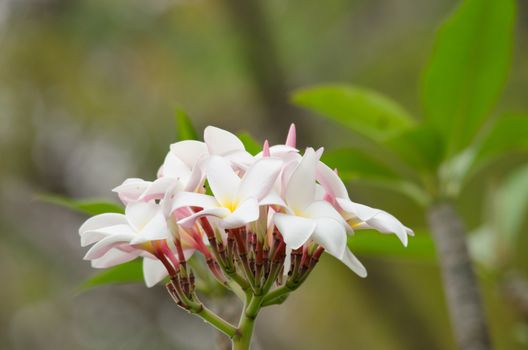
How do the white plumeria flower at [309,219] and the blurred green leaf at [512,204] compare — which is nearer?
the white plumeria flower at [309,219]

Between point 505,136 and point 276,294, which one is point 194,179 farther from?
point 505,136

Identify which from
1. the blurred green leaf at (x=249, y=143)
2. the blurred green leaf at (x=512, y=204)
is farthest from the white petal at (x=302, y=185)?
the blurred green leaf at (x=512, y=204)

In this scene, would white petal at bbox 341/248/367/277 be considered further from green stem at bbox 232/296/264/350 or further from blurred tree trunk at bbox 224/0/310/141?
blurred tree trunk at bbox 224/0/310/141

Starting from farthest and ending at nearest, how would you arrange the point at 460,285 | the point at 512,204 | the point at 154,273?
the point at 512,204
the point at 460,285
the point at 154,273

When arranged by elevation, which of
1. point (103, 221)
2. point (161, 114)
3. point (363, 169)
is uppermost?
point (103, 221)

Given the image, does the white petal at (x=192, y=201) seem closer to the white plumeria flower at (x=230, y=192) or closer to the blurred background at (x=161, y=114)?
the white plumeria flower at (x=230, y=192)

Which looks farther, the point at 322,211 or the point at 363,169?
the point at 363,169

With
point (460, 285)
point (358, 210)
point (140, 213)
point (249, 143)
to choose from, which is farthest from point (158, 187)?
point (460, 285)

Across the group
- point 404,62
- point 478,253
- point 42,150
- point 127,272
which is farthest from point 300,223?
point 404,62
